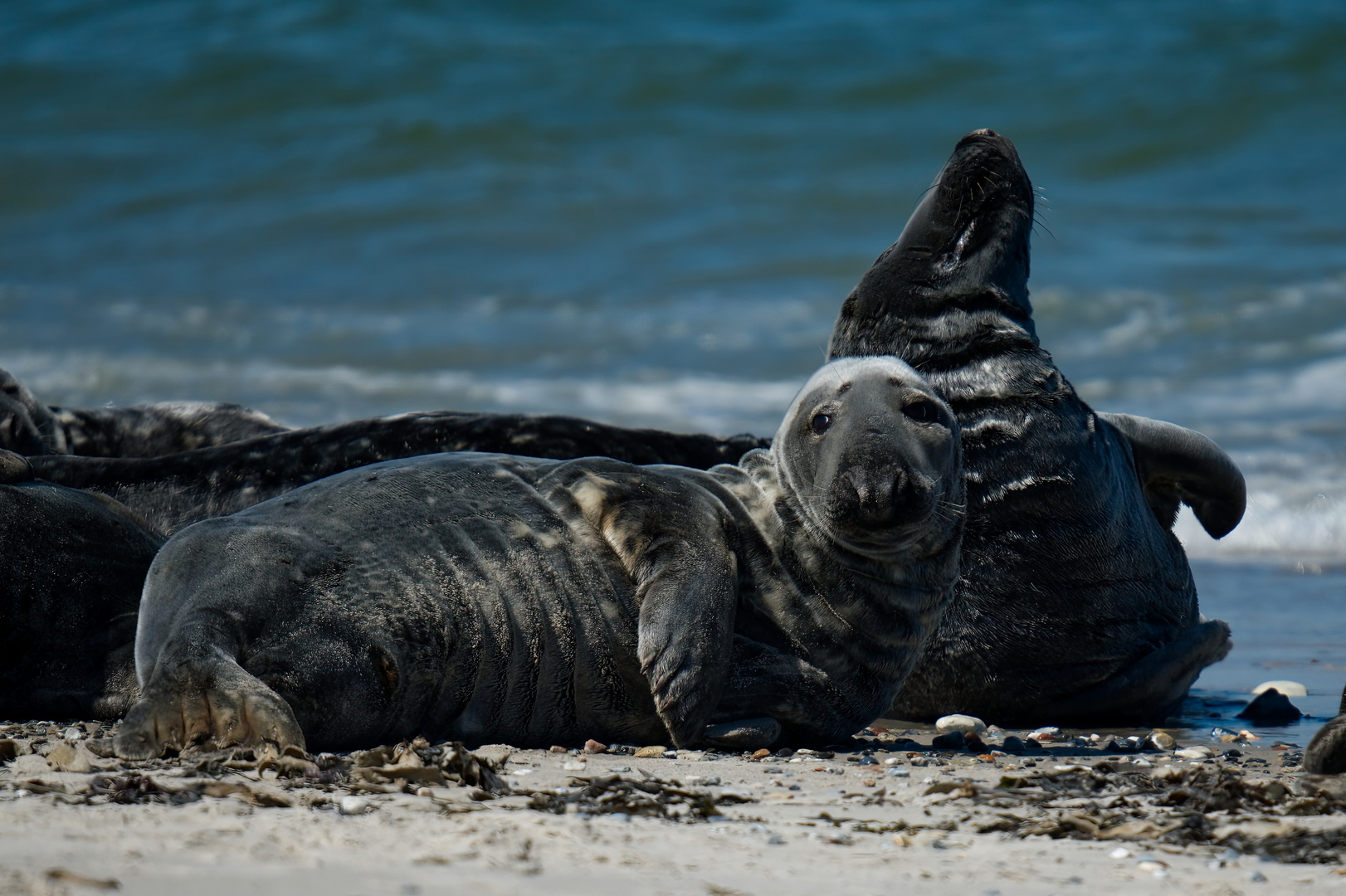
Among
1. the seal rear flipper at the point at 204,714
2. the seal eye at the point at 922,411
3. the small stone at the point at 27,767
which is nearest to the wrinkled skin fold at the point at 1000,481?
the seal eye at the point at 922,411

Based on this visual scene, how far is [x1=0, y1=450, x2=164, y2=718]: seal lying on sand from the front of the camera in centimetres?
395

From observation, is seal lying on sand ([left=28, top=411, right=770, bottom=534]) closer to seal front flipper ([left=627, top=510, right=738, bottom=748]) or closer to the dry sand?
seal front flipper ([left=627, top=510, right=738, bottom=748])

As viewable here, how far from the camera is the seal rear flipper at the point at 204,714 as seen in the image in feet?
9.59

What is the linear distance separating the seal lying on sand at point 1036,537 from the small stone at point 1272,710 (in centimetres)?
29

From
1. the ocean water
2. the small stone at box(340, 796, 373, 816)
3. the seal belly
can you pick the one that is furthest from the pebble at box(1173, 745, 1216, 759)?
the ocean water

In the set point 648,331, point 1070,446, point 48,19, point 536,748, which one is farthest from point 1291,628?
point 48,19

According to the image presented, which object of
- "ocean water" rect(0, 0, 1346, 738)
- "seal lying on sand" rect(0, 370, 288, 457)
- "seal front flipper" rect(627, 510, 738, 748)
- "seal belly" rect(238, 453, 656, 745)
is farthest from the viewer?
"ocean water" rect(0, 0, 1346, 738)

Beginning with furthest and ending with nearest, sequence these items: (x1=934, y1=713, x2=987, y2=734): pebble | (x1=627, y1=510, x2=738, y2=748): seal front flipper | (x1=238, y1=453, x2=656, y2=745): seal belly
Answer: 1. (x1=934, y1=713, x2=987, y2=734): pebble
2. (x1=627, y1=510, x2=738, y2=748): seal front flipper
3. (x1=238, y1=453, x2=656, y2=745): seal belly

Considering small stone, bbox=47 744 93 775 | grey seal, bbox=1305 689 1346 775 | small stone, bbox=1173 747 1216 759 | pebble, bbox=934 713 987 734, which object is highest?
grey seal, bbox=1305 689 1346 775

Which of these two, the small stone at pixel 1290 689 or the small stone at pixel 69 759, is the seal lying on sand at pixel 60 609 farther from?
the small stone at pixel 1290 689

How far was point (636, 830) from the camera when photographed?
8.52 feet

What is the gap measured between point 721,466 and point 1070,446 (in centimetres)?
143

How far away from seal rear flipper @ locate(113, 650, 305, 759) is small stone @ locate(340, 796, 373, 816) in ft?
0.89

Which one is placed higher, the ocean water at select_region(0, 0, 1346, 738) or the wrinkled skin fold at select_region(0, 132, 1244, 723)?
the ocean water at select_region(0, 0, 1346, 738)
